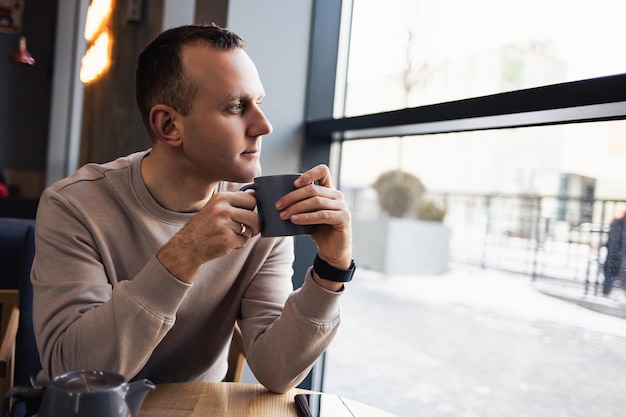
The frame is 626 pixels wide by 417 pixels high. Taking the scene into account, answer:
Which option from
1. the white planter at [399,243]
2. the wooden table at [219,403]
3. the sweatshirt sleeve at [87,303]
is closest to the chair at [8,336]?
the sweatshirt sleeve at [87,303]

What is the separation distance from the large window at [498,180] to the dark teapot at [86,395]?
3.09ft

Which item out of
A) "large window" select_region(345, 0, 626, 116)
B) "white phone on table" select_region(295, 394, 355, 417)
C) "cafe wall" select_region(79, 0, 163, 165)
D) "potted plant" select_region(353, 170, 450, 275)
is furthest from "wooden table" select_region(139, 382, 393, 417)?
"potted plant" select_region(353, 170, 450, 275)

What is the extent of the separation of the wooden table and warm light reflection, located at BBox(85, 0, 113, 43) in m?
3.70

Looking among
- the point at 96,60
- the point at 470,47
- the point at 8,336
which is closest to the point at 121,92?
the point at 96,60

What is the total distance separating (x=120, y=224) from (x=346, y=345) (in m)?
1.41

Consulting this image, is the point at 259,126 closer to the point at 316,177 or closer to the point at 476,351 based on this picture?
the point at 316,177

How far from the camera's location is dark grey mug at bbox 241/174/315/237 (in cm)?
102

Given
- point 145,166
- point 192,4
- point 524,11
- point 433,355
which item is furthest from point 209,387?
point 192,4

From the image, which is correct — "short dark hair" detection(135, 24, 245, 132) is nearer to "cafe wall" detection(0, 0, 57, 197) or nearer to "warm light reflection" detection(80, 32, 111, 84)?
"warm light reflection" detection(80, 32, 111, 84)

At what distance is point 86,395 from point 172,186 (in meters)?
0.73

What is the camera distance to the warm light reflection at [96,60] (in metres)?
4.27

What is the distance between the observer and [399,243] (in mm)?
4340

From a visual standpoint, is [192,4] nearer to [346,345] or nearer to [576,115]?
[346,345]

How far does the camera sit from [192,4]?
2936 mm
